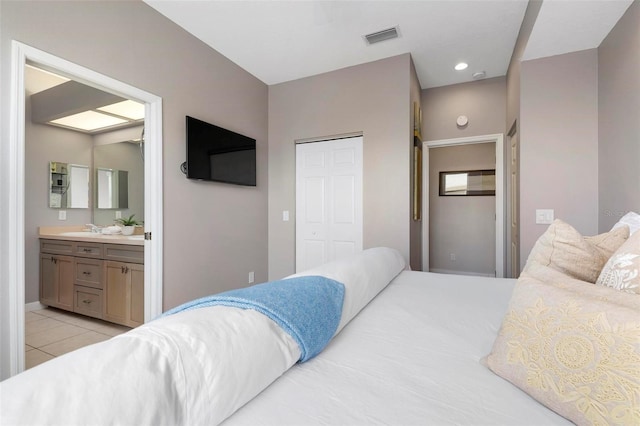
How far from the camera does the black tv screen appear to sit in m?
2.58

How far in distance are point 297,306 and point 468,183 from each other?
4.80 meters

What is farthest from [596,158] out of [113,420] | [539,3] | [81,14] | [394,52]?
[81,14]

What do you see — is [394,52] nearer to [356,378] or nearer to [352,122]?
[352,122]

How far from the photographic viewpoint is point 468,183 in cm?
483

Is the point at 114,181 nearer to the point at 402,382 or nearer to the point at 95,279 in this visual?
the point at 95,279

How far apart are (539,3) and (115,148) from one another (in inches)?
189

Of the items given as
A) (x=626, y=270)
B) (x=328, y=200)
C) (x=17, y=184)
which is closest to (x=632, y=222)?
(x=626, y=270)

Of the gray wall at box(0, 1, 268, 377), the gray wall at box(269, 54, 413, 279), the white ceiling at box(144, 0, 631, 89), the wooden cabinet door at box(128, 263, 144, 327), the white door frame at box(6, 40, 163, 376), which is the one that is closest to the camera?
the white door frame at box(6, 40, 163, 376)

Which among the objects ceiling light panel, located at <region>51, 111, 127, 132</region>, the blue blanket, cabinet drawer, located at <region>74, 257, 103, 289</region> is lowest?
cabinet drawer, located at <region>74, 257, 103, 289</region>

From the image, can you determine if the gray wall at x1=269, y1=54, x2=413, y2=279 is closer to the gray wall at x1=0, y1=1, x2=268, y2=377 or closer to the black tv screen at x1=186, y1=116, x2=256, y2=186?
the gray wall at x1=0, y1=1, x2=268, y2=377

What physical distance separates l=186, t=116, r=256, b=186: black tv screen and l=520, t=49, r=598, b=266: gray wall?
2696 mm

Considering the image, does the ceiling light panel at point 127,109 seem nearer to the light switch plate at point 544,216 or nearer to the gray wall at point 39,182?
the gray wall at point 39,182

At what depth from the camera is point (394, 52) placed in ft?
9.76

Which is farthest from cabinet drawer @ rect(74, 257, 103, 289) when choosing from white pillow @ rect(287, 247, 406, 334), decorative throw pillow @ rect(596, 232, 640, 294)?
decorative throw pillow @ rect(596, 232, 640, 294)
